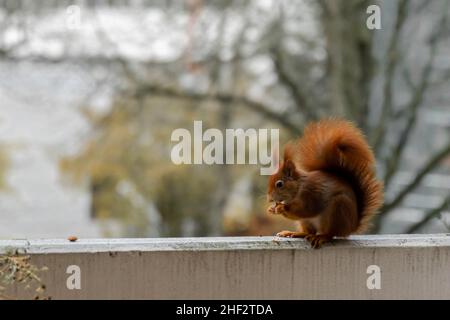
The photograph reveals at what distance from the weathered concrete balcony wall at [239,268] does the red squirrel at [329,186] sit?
0.12 meters

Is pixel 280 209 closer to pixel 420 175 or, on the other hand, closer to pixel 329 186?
pixel 329 186

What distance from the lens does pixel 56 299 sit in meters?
0.93

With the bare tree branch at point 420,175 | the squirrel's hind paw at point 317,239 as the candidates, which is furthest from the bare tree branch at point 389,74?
the squirrel's hind paw at point 317,239

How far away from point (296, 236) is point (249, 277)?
188 millimetres

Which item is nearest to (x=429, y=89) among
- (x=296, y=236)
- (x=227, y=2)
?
(x=227, y=2)

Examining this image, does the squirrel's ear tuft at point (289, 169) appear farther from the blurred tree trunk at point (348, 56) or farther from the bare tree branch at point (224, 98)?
the bare tree branch at point (224, 98)

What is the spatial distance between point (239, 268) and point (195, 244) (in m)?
0.06

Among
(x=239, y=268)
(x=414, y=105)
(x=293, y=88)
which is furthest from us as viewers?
(x=293, y=88)

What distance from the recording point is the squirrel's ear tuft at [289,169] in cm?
117

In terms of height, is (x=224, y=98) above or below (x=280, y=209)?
above

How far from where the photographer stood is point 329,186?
3.87 feet

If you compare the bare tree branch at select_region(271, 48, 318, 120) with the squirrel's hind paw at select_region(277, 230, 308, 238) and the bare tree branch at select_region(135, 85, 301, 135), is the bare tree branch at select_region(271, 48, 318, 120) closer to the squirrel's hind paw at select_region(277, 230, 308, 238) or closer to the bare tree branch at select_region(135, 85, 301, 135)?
the bare tree branch at select_region(135, 85, 301, 135)

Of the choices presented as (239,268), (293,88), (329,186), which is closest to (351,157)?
(329,186)
